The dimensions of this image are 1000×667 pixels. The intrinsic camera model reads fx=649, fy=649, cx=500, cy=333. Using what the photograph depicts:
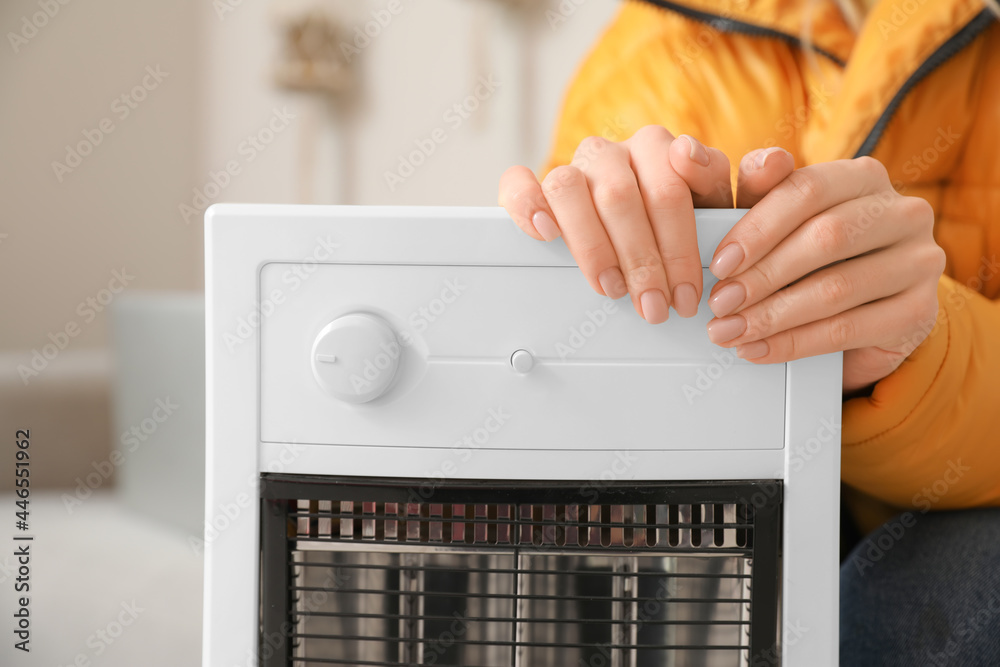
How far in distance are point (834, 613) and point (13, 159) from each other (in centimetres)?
242

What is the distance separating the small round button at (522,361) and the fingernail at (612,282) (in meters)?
0.07

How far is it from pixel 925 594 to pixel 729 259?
0.38 metres

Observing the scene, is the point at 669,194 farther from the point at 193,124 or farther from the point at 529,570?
the point at 193,124

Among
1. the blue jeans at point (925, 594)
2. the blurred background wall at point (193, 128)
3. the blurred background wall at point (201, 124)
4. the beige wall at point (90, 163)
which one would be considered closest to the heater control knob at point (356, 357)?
the blue jeans at point (925, 594)

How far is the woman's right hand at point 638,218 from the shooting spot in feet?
1.39

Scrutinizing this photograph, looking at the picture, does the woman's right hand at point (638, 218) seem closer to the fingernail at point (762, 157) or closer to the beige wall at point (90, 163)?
the fingernail at point (762, 157)

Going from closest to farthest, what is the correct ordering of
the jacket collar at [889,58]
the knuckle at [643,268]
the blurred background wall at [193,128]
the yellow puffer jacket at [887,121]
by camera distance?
the knuckle at [643,268]
the yellow puffer jacket at [887,121]
the jacket collar at [889,58]
the blurred background wall at [193,128]

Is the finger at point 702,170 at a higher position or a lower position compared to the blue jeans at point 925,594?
higher

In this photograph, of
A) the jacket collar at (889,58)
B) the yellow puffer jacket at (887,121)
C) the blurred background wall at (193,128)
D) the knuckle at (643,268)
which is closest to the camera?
the knuckle at (643,268)

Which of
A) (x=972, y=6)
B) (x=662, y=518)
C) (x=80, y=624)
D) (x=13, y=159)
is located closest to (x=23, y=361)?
(x=13, y=159)

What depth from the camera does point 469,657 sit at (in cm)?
47

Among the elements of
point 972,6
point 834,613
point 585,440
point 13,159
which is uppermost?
point 13,159

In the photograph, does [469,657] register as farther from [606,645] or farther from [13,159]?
[13,159]

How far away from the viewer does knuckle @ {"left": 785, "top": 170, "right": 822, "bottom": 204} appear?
437 mm
